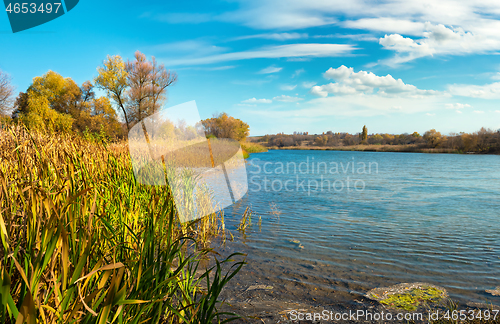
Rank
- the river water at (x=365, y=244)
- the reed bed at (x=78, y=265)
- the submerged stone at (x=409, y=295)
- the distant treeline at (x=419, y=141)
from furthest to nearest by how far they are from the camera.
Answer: the distant treeline at (x=419, y=141)
the river water at (x=365, y=244)
the submerged stone at (x=409, y=295)
the reed bed at (x=78, y=265)

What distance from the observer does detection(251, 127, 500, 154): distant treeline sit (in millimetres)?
58188

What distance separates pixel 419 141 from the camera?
79250mm

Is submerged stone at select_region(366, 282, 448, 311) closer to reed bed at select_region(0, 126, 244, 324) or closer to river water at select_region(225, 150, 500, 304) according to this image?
river water at select_region(225, 150, 500, 304)

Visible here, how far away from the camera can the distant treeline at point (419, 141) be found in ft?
191

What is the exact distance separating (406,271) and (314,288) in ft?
6.86

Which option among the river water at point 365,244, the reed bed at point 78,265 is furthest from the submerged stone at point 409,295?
the reed bed at point 78,265

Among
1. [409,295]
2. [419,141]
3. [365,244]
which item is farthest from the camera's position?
[419,141]

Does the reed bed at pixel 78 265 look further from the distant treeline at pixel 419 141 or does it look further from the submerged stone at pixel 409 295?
the distant treeline at pixel 419 141

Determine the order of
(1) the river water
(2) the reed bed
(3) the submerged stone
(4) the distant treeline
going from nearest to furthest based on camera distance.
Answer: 1. (2) the reed bed
2. (3) the submerged stone
3. (1) the river water
4. (4) the distant treeline

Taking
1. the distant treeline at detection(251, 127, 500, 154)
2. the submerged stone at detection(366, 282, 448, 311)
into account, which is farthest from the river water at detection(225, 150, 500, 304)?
the distant treeline at detection(251, 127, 500, 154)

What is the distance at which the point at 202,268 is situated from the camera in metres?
4.62

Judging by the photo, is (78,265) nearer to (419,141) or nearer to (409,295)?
(409,295)

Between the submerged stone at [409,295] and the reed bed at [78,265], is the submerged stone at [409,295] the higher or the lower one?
the lower one

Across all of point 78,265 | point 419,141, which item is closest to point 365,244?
point 78,265
